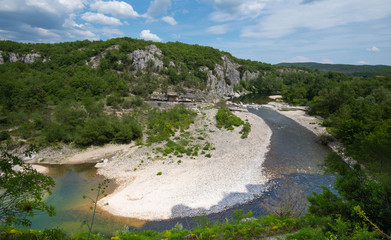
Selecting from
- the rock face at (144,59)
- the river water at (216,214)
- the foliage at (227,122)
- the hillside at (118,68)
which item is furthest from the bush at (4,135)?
the rock face at (144,59)

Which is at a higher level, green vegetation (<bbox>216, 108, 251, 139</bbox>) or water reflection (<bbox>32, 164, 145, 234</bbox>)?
green vegetation (<bbox>216, 108, 251, 139</bbox>)

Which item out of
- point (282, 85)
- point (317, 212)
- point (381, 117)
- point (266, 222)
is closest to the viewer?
point (317, 212)

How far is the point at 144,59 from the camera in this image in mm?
69750

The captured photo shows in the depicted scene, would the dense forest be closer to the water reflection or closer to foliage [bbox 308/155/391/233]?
foliage [bbox 308/155/391/233]

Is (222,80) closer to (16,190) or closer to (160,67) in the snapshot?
(160,67)

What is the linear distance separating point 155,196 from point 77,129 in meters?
18.5

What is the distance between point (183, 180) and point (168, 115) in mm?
20018

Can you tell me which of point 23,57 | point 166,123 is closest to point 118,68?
point 23,57

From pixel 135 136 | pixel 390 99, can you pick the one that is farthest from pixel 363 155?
pixel 390 99

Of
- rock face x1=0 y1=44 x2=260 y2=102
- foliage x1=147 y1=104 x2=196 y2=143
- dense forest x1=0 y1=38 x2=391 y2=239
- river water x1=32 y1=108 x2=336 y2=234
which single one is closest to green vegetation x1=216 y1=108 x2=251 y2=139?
river water x1=32 y1=108 x2=336 y2=234

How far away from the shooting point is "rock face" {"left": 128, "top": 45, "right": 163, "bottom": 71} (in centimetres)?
6838

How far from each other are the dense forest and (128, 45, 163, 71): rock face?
4.35 ft

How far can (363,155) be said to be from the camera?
9.25 metres

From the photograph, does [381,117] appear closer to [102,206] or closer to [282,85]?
[102,206]
